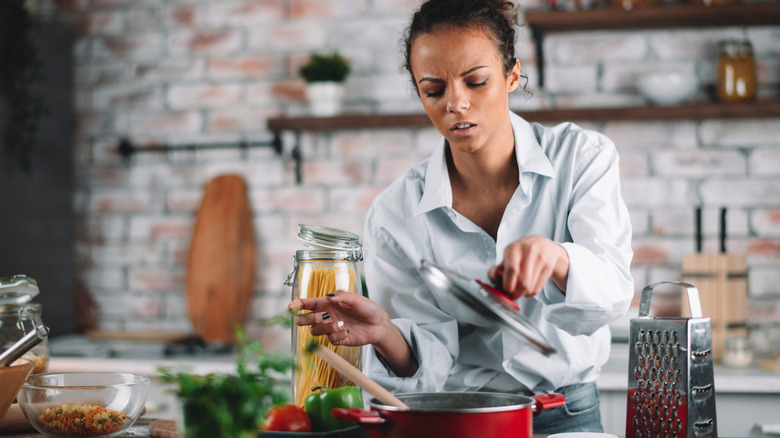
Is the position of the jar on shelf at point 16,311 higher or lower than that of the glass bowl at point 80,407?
higher

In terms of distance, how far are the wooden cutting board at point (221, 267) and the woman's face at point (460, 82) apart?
1.61 meters

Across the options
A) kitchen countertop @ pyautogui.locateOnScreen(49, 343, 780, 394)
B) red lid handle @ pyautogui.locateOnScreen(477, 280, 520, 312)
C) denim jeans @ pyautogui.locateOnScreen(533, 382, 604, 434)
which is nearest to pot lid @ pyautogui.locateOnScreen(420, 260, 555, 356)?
red lid handle @ pyautogui.locateOnScreen(477, 280, 520, 312)

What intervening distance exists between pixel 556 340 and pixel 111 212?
7.35 feet

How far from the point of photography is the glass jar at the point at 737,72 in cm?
243

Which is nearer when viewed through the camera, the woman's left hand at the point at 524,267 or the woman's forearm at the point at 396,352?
the woman's left hand at the point at 524,267

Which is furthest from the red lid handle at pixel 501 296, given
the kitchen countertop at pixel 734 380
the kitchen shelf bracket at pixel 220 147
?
the kitchen shelf bracket at pixel 220 147

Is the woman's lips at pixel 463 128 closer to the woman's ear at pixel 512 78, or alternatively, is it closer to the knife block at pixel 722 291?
the woman's ear at pixel 512 78

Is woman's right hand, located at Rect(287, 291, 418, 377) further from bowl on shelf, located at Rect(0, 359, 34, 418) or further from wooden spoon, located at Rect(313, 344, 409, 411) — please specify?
bowl on shelf, located at Rect(0, 359, 34, 418)

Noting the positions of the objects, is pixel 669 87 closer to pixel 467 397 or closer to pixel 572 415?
pixel 572 415

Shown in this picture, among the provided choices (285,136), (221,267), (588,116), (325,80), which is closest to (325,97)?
(325,80)

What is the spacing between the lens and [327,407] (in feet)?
3.15

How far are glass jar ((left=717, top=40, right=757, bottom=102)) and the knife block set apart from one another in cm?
54

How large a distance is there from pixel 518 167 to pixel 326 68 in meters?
1.40

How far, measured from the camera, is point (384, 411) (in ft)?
2.66
